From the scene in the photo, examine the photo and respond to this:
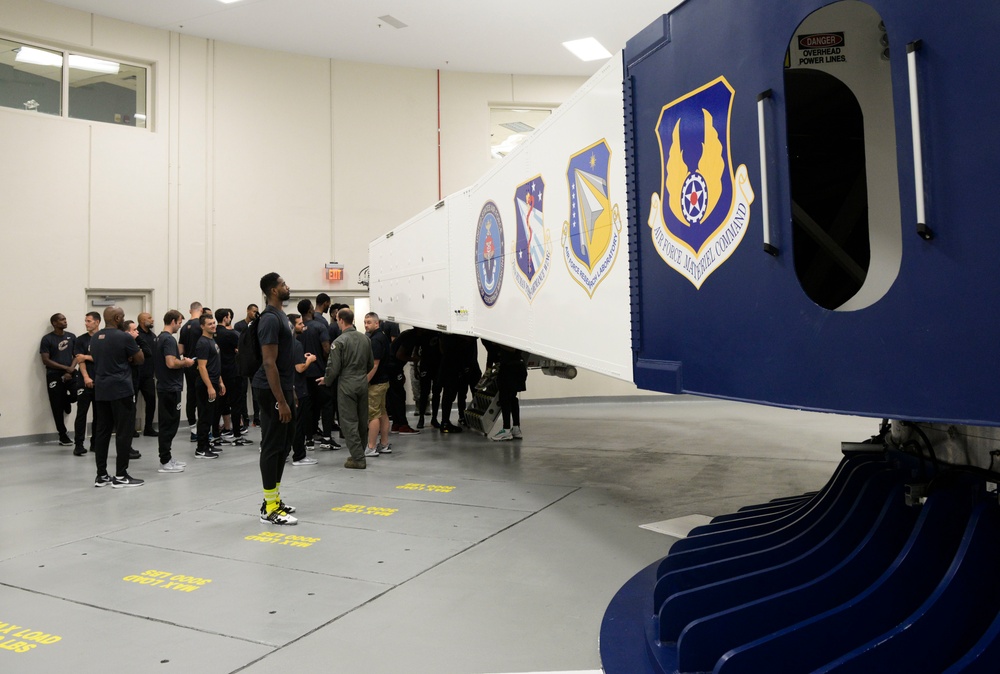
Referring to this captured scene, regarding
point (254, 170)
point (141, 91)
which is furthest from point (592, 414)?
point (141, 91)

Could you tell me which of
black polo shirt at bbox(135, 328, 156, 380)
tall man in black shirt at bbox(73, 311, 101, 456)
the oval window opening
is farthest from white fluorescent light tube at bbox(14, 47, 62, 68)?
the oval window opening

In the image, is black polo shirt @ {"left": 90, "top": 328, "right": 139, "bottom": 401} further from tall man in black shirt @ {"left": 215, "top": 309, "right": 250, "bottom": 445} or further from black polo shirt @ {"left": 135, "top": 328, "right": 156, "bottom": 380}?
black polo shirt @ {"left": 135, "top": 328, "right": 156, "bottom": 380}

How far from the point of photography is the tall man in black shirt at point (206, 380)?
875 cm

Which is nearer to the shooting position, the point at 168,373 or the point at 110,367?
the point at 110,367

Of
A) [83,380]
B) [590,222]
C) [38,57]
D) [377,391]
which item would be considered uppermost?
[38,57]

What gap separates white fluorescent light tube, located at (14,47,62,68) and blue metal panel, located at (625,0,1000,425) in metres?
11.5

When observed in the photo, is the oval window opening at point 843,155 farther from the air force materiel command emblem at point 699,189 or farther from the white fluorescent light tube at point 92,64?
the white fluorescent light tube at point 92,64

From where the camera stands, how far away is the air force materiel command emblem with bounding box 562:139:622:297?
387cm

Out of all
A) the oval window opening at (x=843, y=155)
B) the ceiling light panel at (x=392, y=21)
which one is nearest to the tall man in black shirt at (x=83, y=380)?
the ceiling light panel at (x=392, y=21)

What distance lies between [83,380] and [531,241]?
8.06 m

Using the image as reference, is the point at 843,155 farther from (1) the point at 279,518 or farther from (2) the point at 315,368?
(2) the point at 315,368

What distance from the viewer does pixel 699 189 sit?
2828 mm

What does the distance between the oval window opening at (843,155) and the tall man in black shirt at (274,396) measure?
393cm

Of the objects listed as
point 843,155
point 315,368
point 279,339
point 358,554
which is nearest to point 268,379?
point 279,339
